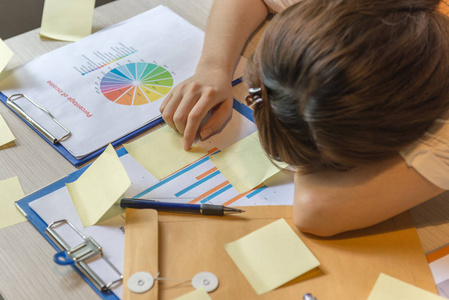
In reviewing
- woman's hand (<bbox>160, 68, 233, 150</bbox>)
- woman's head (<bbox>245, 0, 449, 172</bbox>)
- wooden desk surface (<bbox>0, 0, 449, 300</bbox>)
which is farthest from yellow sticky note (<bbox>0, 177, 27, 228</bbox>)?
woman's head (<bbox>245, 0, 449, 172</bbox>)

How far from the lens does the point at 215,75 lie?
2.98 ft

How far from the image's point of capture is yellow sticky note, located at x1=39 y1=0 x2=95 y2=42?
106cm

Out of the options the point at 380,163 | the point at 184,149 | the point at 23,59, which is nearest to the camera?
the point at 380,163

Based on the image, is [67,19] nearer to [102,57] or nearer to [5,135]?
[102,57]

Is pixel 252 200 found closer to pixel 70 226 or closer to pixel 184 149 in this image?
pixel 184 149

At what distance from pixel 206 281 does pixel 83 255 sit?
17cm

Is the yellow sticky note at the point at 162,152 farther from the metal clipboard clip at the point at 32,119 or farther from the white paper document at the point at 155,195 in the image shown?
the metal clipboard clip at the point at 32,119

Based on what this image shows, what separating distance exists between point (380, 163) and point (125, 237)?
1.20 feet

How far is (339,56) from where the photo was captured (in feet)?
1.93

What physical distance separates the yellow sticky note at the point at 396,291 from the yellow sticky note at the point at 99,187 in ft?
1.19

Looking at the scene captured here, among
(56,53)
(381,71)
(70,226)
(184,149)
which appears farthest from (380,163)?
(56,53)

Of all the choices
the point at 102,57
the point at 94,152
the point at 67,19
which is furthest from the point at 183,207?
the point at 67,19

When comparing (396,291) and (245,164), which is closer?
(396,291)

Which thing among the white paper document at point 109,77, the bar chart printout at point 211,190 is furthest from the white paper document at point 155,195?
the white paper document at point 109,77
